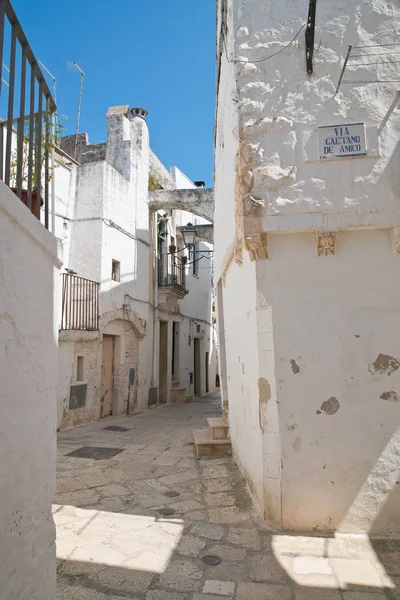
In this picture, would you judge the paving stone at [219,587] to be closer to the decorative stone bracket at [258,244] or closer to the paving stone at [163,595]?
the paving stone at [163,595]

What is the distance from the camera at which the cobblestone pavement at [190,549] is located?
2.75m

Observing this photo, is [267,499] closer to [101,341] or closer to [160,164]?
[101,341]

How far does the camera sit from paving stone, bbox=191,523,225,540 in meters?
3.53

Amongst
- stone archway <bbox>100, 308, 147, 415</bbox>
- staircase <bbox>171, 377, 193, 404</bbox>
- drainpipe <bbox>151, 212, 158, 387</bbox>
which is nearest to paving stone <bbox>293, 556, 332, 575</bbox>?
stone archway <bbox>100, 308, 147, 415</bbox>

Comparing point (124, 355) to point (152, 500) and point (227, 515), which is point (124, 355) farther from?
point (227, 515)

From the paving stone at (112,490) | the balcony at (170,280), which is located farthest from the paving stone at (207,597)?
the balcony at (170,280)

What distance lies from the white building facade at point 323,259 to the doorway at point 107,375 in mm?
7581

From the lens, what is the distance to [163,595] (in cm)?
269

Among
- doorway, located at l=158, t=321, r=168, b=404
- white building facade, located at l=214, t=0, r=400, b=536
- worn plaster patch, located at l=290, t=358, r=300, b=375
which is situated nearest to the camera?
white building facade, located at l=214, t=0, r=400, b=536

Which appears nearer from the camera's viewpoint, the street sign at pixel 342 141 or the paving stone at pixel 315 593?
the paving stone at pixel 315 593

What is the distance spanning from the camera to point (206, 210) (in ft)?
45.6

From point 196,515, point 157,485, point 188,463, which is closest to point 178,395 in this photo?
point 188,463

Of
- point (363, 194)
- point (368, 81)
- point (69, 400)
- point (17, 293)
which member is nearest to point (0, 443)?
point (17, 293)

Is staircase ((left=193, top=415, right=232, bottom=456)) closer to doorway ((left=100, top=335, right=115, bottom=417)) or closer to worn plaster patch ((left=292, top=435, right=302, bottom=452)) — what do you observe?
worn plaster patch ((left=292, top=435, right=302, bottom=452))
